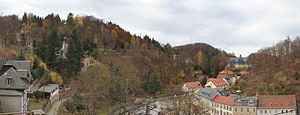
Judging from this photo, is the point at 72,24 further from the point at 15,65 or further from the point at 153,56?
the point at 15,65

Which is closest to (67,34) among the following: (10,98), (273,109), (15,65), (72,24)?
(72,24)

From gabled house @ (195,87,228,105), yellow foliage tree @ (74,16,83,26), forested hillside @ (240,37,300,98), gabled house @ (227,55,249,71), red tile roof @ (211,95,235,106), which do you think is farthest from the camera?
gabled house @ (227,55,249,71)

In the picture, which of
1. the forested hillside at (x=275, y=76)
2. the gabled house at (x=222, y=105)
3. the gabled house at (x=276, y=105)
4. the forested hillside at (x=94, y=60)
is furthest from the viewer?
the forested hillside at (x=275, y=76)

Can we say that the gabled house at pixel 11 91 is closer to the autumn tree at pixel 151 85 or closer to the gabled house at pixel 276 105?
the gabled house at pixel 276 105

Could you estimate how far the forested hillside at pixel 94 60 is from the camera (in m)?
20.6

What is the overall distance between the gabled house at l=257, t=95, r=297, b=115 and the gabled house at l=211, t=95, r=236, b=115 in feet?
8.38

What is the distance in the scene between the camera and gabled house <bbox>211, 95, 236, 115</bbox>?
25.5 meters

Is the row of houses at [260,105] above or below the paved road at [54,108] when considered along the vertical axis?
below

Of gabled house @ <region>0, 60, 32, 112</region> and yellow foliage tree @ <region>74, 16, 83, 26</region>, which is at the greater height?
yellow foliage tree @ <region>74, 16, 83, 26</region>

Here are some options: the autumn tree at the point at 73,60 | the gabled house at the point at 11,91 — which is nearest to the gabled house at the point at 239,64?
the autumn tree at the point at 73,60

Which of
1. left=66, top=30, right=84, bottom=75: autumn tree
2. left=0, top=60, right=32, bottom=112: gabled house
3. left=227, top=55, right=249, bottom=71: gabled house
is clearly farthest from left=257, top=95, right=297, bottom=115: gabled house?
left=227, top=55, right=249, bottom=71: gabled house

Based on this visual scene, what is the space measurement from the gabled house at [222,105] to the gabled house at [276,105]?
2556 millimetres

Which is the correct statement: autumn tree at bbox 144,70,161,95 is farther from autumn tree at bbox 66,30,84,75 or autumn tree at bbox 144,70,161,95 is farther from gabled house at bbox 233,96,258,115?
gabled house at bbox 233,96,258,115

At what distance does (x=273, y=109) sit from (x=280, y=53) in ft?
79.6
